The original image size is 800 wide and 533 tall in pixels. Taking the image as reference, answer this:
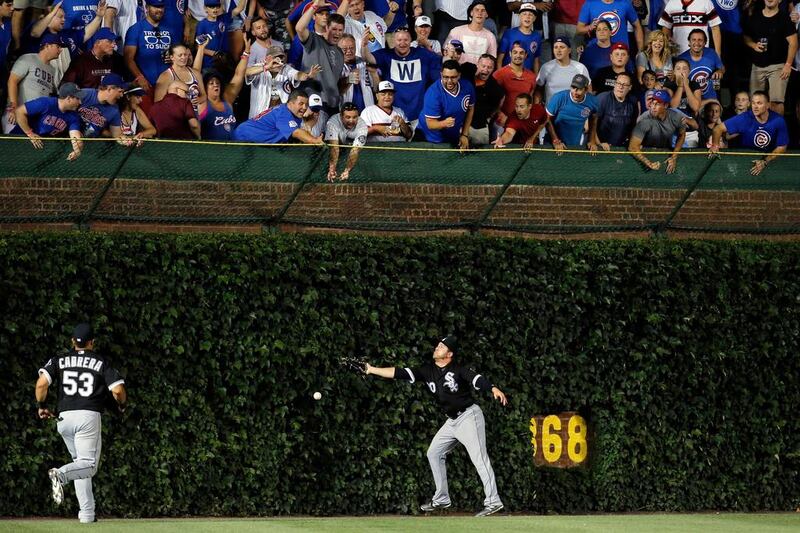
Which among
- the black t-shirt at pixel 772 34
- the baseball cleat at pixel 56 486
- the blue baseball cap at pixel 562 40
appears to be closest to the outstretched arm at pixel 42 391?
the baseball cleat at pixel 56 486

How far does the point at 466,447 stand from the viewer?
1534 centimetres

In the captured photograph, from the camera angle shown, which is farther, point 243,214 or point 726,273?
point 726,273

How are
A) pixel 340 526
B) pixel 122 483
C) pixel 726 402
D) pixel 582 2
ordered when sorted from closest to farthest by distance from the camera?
1. pixel 340 526
2. pixel 122 483
3. pixel 726 402
4. pixel 582 2

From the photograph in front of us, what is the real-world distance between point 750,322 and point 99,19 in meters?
9.26

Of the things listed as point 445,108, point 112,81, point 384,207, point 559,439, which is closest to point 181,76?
point 112,81

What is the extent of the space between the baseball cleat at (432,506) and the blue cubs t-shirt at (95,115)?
578 cm

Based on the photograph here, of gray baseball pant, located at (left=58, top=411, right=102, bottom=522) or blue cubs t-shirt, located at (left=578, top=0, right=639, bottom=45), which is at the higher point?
blue cubs t-shirt, located at (left=578, top=0, right=639, bottom=45)

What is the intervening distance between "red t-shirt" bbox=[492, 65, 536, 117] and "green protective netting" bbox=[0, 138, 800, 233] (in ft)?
5.50

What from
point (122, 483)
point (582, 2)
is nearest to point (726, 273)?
point (582, 2)

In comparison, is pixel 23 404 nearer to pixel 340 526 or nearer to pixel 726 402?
pixel 340 526

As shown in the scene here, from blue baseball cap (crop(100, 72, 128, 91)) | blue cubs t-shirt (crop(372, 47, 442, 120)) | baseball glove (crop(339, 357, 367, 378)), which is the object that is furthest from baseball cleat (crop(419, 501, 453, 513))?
blue baseball cap (crop(100, 72, 128, 91))

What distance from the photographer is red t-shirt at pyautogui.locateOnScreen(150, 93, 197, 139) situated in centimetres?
1619

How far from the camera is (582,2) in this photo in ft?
66.7

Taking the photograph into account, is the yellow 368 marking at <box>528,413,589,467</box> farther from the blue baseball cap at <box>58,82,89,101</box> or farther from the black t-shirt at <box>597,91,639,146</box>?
the blue baseball cap at <box>58,82,89,101</box>
